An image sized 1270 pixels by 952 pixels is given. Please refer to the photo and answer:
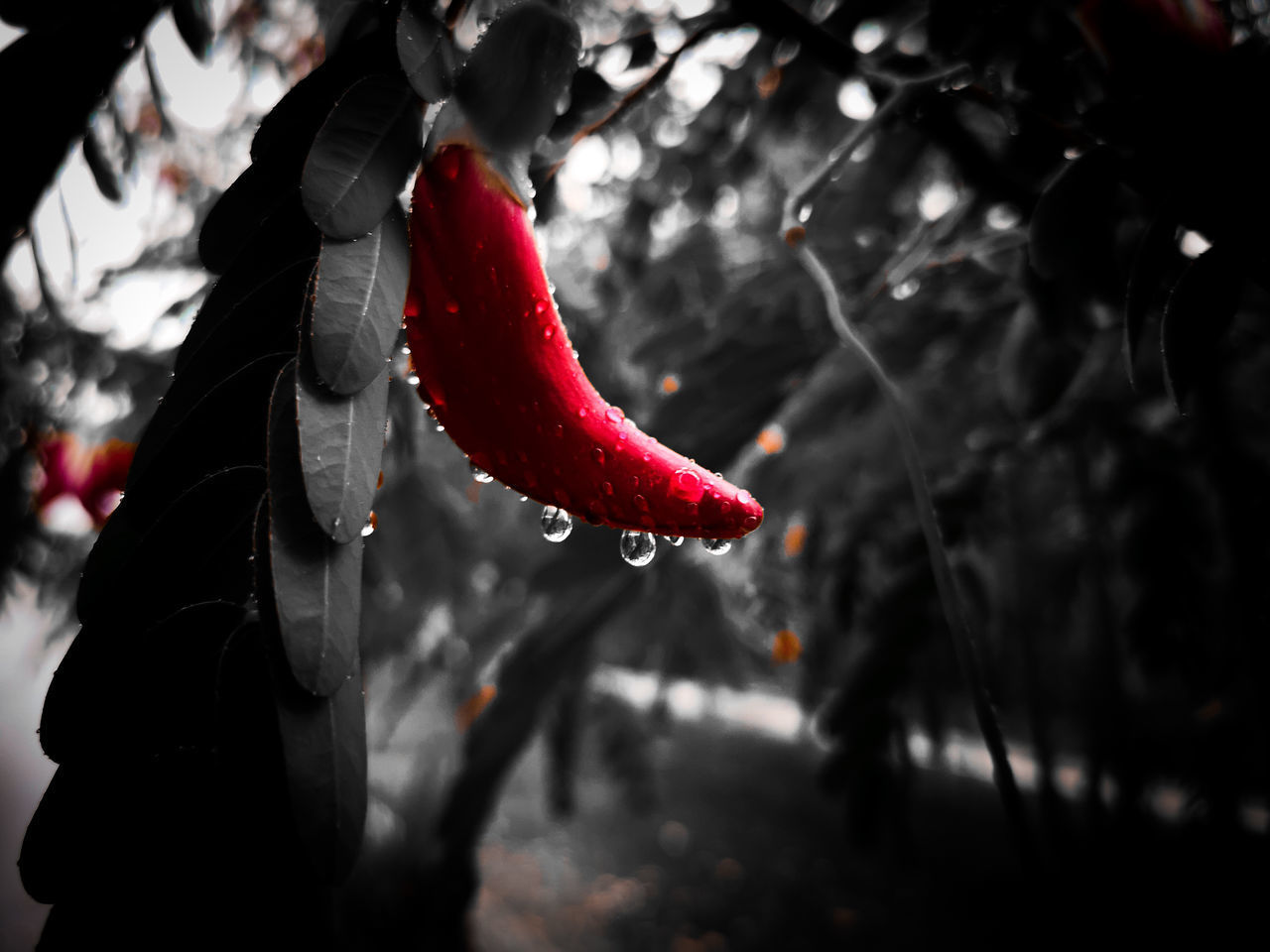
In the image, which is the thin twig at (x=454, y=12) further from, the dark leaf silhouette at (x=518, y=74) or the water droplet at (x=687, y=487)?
the water droplet at (x=687, y=487)

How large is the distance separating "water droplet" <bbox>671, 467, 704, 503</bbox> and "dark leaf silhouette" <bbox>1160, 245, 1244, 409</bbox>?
0.83ft

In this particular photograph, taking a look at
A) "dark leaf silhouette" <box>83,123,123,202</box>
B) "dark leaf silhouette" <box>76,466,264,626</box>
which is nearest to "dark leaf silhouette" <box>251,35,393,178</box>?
"dark leaf silhouette" <box>76,466,264,626</box>

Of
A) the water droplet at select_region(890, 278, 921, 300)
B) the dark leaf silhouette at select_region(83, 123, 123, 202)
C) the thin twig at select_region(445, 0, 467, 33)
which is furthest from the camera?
the water droplet at select_region(890, 278, 921, 300)

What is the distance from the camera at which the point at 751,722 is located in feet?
14.8

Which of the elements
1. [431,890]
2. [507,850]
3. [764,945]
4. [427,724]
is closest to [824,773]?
[431,890]

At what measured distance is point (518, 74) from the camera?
31 centimetres

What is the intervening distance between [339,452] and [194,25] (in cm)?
33

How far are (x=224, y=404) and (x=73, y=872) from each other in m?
0.16

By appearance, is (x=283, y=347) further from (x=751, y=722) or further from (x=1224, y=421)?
(x=751, y=722)

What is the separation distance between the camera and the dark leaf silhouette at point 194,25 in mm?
414

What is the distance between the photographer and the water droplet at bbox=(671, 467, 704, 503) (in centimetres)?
28

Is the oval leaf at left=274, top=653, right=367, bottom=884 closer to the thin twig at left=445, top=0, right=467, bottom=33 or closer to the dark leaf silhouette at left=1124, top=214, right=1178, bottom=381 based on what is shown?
the thin twig at left=445, top=0, right=467, bottom=33

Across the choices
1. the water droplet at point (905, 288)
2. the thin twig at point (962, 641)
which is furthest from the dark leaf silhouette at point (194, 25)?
the water droplet at point (905, 288)

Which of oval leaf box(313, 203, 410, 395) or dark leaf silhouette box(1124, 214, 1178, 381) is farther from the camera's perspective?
dark leaf silhouette box(1124, 214, 1178, 381)
